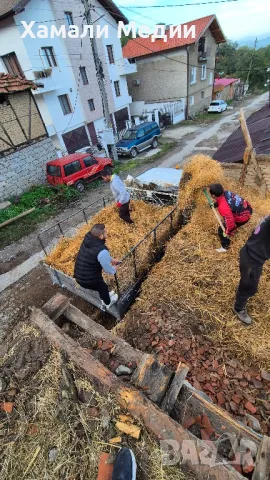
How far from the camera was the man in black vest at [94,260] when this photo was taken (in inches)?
156

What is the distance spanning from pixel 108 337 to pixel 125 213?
4335mm

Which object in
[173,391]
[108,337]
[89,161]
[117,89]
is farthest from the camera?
[117,89]

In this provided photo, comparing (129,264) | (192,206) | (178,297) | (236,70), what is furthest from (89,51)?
A: (236,70)

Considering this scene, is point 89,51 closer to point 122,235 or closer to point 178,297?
point 122,235

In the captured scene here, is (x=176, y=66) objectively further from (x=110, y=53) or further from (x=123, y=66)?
(x=110, y=53)

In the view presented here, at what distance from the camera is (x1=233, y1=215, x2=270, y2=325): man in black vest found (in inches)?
118

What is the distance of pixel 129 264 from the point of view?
18.2 feet

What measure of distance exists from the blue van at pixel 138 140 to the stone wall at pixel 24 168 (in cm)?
525

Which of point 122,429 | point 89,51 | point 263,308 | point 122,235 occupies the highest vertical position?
point 89,51

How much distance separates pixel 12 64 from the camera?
47.8 feet

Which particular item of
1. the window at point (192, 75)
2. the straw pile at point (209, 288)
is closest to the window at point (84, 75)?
the window at point (192, 75)

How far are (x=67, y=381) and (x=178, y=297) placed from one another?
2.32 m

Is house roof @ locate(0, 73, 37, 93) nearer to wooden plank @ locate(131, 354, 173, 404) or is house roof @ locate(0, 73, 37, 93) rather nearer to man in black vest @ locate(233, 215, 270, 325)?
man in black vest @ locate(233, 215, 270, 325)

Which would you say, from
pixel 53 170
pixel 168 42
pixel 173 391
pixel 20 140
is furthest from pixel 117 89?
pixel 173 391
